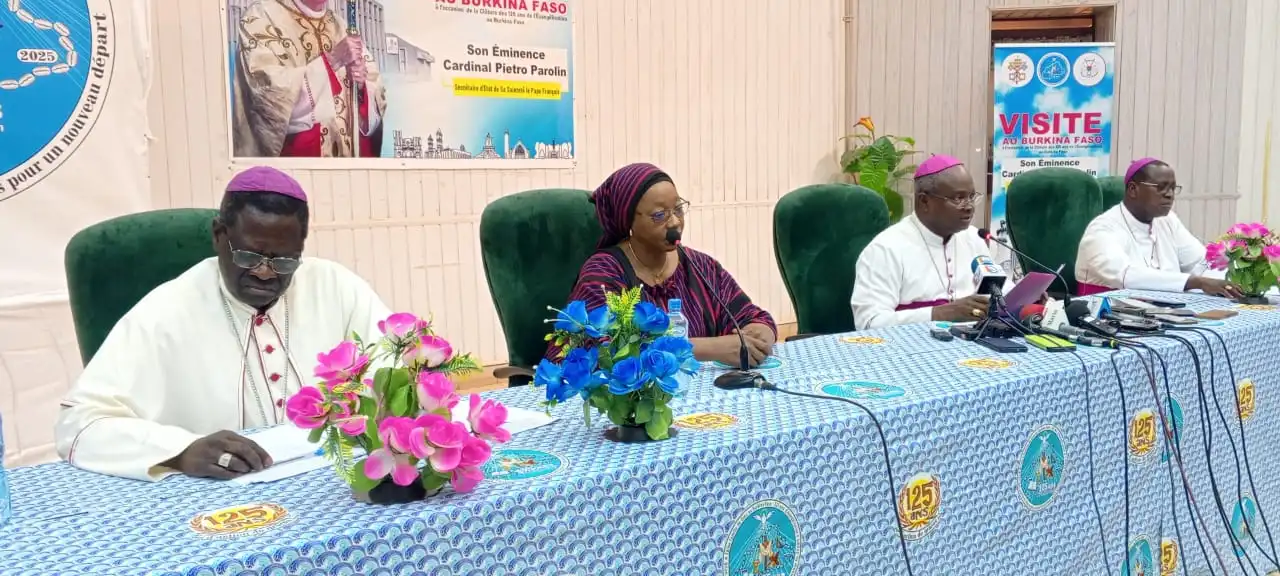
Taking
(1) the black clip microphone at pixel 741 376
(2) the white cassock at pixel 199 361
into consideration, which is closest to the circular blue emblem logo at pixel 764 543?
(1) the black clip microphone at pixel 741 376

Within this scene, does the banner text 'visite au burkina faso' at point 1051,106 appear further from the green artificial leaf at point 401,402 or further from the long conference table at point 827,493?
the green artificial leaf at point 401,402

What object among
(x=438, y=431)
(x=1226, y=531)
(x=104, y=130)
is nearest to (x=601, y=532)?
(x=438, y=431)

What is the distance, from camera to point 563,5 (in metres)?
5.48

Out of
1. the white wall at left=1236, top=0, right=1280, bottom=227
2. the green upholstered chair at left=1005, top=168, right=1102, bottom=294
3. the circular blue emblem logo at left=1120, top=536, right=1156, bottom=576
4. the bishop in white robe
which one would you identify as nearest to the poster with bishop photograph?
the bishop in white robe

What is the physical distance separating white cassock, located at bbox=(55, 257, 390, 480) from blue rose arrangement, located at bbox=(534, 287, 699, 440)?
0.43 meters

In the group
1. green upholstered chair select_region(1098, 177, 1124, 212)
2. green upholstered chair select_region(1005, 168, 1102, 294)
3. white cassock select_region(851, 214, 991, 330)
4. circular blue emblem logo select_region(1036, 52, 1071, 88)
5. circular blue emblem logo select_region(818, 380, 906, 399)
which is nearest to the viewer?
circular blue emblem logo select_region(818, 380, 906, 399)

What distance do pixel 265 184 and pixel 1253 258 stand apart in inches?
116

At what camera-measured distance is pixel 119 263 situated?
7.02 ft

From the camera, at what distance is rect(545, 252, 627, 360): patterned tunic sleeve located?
7.91 feet

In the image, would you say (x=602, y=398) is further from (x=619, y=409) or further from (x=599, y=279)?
(x=599, y=279)

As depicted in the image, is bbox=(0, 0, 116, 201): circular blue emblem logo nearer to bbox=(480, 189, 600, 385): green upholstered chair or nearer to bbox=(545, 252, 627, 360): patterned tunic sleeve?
bbox=(480, 189, 600, 385): green upholstered chair

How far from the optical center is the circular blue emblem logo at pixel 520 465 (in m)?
1.38

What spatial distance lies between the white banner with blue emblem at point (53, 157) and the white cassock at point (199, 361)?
68.4 inches

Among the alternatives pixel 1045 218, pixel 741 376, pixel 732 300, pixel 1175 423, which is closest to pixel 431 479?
pixel 741 376
